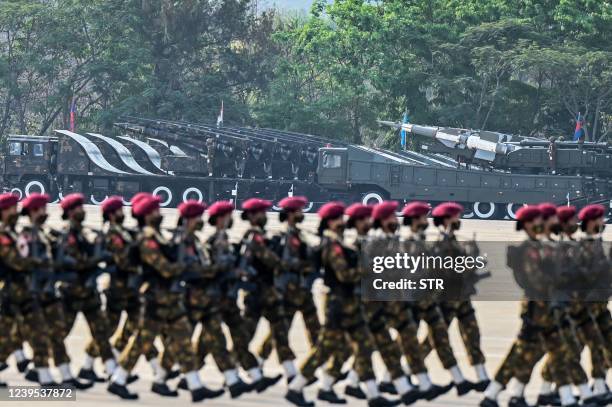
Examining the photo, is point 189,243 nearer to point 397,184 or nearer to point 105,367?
point 105,367

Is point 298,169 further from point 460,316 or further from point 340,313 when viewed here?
point 340,313

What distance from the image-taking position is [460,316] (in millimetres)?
12562

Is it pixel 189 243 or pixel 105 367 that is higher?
pixel 189 243

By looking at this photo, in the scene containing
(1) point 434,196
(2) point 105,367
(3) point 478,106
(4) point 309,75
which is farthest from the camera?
(4) point 309,75

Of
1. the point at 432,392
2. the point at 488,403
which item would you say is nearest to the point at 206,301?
the point at 432,392

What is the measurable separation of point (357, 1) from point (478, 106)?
7.00 m

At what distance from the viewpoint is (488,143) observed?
51.9m

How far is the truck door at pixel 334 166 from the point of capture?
50.8 metres

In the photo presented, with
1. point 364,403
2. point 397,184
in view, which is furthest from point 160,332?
point 397,184

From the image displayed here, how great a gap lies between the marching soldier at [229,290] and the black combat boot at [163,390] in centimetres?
62

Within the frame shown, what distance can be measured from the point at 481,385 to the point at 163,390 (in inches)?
107

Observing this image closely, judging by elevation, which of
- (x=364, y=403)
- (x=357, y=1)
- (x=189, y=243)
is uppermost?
(x=357, y=1)

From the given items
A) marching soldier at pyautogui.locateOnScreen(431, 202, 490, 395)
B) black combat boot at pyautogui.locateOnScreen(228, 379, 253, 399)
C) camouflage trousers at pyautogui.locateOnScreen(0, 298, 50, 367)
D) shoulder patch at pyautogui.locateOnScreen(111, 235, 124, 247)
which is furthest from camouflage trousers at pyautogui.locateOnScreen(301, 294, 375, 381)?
camouflage trousers at pyautogui.locateOnScreen(0, 298, 50, 367)

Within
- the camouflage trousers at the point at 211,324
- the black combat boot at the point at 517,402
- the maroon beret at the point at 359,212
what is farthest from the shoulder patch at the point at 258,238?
the black combat boot at the point at 517,402
